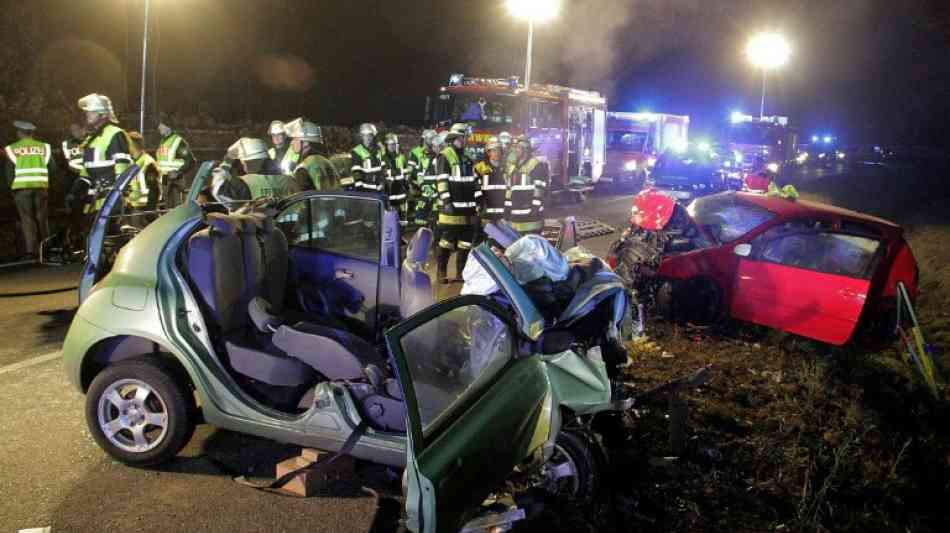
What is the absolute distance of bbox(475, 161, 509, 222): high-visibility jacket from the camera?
28.9ft

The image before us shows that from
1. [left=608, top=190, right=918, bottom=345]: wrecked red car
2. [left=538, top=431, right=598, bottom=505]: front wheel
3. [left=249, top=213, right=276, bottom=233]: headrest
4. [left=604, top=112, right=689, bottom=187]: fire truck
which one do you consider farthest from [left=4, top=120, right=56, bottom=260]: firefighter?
[left=604, top=112, right=689, bottom=187]: fire truck

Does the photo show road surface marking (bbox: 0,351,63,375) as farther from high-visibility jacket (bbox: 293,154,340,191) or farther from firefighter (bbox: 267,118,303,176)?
firefighter (bbox: 267,118,303,176)

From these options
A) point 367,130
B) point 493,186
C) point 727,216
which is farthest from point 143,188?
point 727,216

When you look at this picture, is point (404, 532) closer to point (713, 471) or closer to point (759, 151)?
point (713, 471)

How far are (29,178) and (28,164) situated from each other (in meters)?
0.19

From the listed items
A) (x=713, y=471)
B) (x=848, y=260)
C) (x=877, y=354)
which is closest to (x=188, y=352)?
(x=713, y=471)

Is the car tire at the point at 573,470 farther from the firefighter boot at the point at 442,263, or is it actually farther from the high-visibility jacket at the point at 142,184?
the high-visibility jacket at the point at 142,184

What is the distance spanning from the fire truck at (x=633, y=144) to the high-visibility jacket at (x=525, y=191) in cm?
1625

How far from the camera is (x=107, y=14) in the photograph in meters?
26.3

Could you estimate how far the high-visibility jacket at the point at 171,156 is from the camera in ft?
34.8

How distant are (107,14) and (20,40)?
794cm

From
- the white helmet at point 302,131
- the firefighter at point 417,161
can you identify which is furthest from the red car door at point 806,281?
the firefighter at point 417,161

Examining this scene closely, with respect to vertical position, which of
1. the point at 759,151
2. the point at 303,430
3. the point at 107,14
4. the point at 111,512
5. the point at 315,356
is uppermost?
the point at 107,14

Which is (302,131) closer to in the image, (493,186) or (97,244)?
(493,186)
